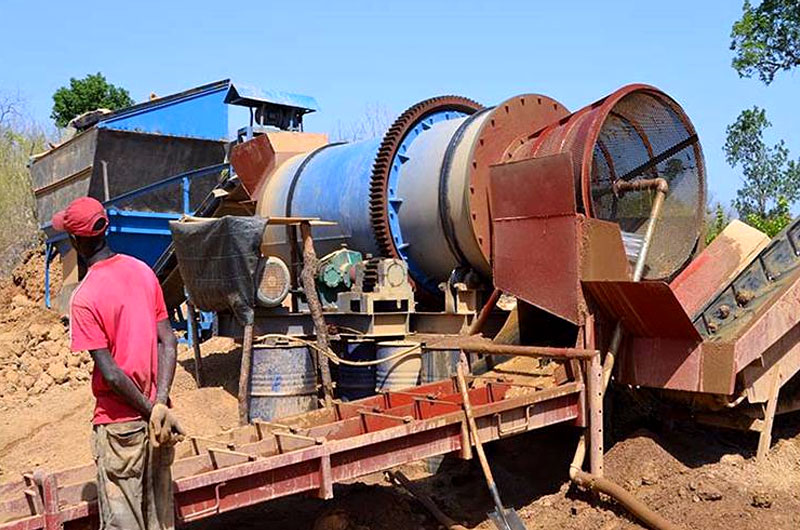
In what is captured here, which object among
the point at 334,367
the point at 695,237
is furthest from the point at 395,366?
the point at 695,237

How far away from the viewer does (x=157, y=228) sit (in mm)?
12547

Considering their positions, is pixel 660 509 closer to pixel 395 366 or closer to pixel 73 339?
pixel 395 366

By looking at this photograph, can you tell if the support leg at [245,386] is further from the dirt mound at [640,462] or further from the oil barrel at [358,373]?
the dirt mound at [640,462]

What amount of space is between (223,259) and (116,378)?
489cm

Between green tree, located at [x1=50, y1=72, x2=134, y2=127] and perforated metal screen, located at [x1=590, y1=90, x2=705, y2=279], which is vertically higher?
green tree, located at [x1=50, y1=72, x2=134, y2=127]

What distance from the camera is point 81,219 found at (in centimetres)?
359

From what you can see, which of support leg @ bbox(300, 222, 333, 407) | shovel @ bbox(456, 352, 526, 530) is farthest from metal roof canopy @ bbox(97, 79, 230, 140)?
shovel @ bbox(456, 352, 526, 530)

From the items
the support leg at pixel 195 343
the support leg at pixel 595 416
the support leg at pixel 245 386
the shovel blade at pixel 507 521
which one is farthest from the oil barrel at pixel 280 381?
the shovel blade at pixel 507 521

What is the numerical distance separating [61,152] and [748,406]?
10617 millimetres

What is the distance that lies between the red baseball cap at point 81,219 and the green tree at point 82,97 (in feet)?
80.9

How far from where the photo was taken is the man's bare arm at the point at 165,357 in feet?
12.4

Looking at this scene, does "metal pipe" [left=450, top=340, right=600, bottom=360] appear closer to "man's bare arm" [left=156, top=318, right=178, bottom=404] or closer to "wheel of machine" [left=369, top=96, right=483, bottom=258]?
"wheel of machine" [left=369, top=96, right=483, bottom=258]

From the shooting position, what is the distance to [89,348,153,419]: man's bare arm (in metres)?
3.53

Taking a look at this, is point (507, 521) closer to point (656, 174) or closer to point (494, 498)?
point (494, 498)
